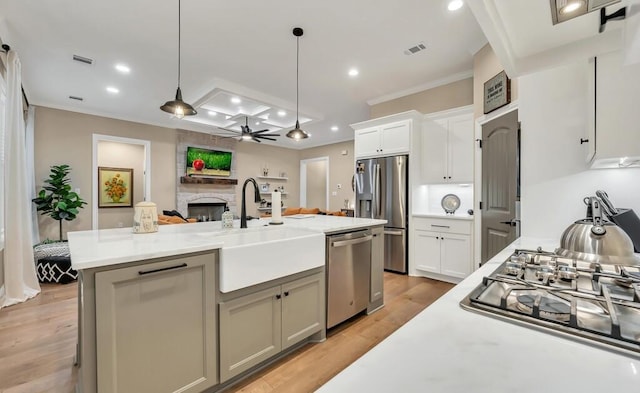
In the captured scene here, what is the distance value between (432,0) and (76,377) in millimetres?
4029

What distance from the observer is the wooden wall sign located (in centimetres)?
253

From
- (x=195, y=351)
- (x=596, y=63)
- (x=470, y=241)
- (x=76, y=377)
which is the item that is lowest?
(x=76, y=377)

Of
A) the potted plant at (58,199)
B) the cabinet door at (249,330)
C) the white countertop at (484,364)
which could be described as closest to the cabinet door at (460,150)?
the cabinet door at (249,330)

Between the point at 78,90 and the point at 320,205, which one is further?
the point at 320,205

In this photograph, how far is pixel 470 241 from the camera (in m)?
3.37

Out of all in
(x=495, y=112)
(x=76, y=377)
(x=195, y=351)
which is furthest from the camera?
(x=495, y=112)

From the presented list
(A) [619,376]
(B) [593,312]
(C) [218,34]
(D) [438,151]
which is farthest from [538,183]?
(C) [218,34]

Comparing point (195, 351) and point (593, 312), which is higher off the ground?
point (593, 312)

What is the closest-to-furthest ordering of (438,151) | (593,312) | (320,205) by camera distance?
1. (593,312)
2. (438,151)
3. (320,205)

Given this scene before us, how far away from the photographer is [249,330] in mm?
1675

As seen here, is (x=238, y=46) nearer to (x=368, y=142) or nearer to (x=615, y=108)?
(x=368, y=142)

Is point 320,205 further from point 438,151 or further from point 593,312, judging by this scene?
point 593,312

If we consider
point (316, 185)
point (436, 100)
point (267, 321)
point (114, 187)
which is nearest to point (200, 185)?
point (114, 187)

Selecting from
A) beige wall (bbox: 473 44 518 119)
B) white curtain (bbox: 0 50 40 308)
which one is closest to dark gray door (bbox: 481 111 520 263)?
beige wall (bbox: 473 44 518 119)
